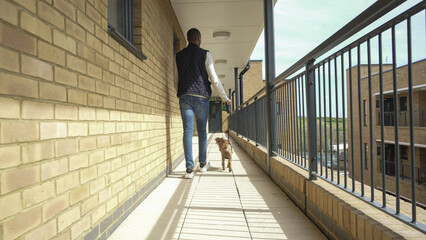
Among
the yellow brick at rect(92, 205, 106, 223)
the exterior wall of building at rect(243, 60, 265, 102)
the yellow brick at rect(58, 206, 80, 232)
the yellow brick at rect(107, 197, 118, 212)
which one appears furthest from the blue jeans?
the exterior wall of building at rect(243, 60, 265, 102)

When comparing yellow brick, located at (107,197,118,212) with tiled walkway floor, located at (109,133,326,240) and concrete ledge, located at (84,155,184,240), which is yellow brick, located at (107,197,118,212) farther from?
tiled walkway floor, located at (109,133,326,240)

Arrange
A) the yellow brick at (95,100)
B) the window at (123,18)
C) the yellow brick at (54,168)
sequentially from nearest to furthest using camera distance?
1. the yellow brick at (54,168)
2. the yellow brick at (95,100)
3. the window at (123,18)

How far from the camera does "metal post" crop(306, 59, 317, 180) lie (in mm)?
2080

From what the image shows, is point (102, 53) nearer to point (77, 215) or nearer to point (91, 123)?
point (91, 123)

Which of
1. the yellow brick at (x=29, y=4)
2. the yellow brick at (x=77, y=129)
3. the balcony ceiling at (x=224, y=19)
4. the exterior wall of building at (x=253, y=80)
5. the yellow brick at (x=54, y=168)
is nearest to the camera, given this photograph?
the yellow brick at (x=29, y=4)

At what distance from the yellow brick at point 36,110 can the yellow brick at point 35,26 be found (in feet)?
0.92

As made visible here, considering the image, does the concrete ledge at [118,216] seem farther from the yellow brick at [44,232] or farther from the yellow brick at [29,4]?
the yellow brick at [29,4]

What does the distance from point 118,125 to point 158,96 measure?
1446 millimetres

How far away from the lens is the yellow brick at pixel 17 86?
3.07 feet

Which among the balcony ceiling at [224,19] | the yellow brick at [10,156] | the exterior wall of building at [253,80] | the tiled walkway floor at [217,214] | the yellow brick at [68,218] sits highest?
the exterior wall of building at [253,80]

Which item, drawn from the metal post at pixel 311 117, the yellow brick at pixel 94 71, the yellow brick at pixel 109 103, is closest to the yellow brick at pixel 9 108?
the yellow brick at pixel 94 71

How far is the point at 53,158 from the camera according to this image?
120 cm

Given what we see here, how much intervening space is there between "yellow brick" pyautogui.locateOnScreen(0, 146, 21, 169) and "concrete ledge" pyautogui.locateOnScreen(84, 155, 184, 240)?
0.68 metres

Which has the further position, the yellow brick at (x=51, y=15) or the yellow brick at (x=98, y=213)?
the yellow brick at (x=98, y=213)
